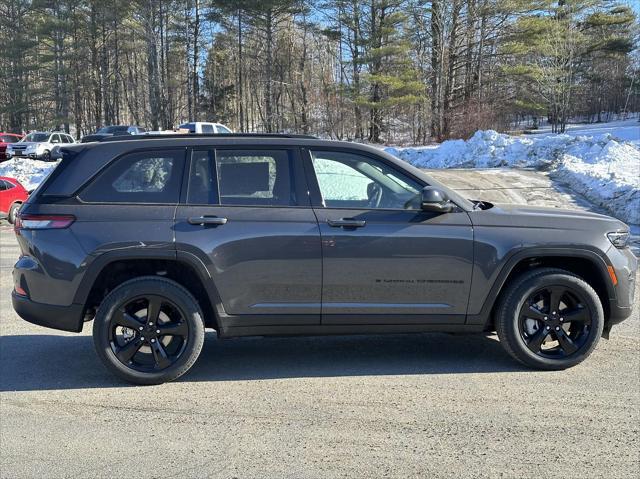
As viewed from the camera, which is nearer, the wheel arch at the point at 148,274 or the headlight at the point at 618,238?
the wheel arch at the point at 148,274

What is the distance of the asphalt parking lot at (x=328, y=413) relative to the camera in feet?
10.8

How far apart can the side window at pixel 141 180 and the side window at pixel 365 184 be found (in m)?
1.08

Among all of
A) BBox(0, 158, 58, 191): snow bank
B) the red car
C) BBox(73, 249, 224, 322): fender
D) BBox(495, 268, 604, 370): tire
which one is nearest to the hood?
BBox(495, 268, 604, 370): tire

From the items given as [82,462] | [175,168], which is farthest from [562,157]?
[82,462]

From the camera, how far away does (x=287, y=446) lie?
137 inches

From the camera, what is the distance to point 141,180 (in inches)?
176

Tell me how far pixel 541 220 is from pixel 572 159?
15.3m

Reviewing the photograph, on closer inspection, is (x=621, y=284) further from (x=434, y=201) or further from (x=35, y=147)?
(x=35, y=147)

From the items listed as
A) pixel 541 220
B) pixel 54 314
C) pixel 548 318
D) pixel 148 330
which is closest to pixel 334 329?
pixel 148 330

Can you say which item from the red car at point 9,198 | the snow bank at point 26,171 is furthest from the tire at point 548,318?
the snow bank at point 26,171

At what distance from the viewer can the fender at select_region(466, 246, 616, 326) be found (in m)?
4.43

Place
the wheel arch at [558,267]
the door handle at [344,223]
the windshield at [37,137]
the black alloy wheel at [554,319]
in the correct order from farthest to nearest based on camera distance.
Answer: the windshield at [37,137] → the black alloy wheel at [554,319] → the wheel arch at [558,267] → the door handle at [344,223]

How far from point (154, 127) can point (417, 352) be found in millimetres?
52517

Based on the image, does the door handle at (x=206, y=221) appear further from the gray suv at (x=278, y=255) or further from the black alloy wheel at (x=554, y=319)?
the black alloy wheel at (x=554, y=319)
